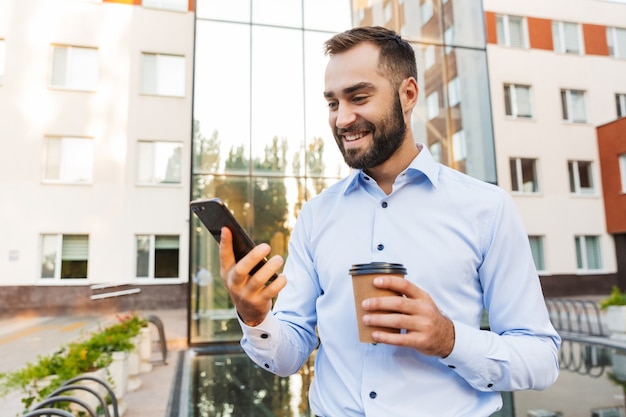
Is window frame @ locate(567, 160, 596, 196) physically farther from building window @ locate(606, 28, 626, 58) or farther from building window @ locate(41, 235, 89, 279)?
building window @ locate(41, 235, 89, 279)

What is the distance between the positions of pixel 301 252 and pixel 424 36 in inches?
402

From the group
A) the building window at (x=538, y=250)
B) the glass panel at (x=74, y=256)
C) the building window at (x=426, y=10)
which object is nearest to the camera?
the building window at (x=426, y=10)

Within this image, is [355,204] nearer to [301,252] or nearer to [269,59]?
[301,252]

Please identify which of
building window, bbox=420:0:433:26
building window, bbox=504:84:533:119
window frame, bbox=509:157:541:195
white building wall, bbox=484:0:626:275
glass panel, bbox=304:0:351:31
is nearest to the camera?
glass panel, bbox=304:0:351:31

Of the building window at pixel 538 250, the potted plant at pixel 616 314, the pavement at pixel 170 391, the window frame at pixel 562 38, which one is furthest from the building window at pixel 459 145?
the window frame at pixel 562 38

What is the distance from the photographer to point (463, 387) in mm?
1257

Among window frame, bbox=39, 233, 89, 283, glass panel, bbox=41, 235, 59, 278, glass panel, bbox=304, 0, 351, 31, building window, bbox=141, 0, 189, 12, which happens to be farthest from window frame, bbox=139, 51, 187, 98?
glass panel, bbox=304, 0, 351, 31

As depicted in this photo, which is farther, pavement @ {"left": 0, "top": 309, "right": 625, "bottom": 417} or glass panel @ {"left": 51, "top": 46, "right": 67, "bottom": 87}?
glass panel @ {"left": 51, "top": 46, "right": 67, "bottom": 87}

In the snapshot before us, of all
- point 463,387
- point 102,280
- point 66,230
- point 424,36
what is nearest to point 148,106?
point 66,230

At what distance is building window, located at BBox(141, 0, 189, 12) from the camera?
16797 millimetres

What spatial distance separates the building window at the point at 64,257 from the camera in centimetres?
1506

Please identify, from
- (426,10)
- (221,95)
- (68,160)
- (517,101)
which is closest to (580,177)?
(517,101)

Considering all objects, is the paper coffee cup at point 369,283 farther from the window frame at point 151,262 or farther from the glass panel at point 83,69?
the glass panel at point 83,69

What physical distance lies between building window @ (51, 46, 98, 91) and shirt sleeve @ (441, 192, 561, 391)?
17164 mm
